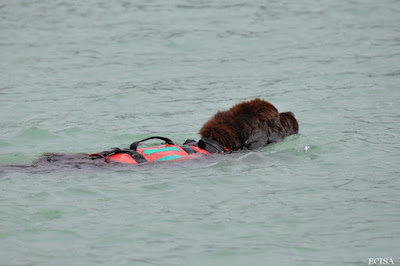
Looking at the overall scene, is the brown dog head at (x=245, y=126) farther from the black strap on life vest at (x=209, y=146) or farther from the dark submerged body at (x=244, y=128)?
the black strap on life vest at (x=209, y=146)

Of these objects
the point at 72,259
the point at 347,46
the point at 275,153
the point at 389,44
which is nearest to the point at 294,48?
the point at 347,46

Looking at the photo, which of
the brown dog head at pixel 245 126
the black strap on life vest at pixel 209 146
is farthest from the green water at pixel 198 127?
the brown dog head at pixel 245 126

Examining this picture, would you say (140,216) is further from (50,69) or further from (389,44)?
(389,44)

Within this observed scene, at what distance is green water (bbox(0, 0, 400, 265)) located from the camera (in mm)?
5953

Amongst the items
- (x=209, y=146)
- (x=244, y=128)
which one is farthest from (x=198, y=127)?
(x=209, y=146)

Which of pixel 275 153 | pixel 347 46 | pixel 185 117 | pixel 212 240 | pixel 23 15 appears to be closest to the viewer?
pixel 212 240

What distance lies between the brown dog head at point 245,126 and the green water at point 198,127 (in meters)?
0.29

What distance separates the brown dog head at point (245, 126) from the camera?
8.49 meters

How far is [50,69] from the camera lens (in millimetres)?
14617

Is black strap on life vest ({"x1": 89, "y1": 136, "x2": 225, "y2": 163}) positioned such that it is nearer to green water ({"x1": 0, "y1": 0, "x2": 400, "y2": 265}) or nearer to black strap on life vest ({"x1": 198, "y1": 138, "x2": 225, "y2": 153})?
black strap on life vest ({"x1": 198, "y1": 138, "x2": 225, "y2": 153})

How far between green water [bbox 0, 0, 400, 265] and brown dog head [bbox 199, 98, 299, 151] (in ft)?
0.97

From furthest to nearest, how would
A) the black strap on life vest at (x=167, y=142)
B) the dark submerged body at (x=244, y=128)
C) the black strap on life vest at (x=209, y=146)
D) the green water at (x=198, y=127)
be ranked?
the dark submerged body at (x=244, y=128) → the black strap on life vest at (x=209, y=146) → the black strap on life vest at (x=167, y=142) → the green water at (x=198, y=127)

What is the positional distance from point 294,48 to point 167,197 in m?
9.91

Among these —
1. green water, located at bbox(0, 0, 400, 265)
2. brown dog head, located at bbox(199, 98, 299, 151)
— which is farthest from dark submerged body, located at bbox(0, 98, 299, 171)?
green water, located at bbox(0, 0, 400, 265)
